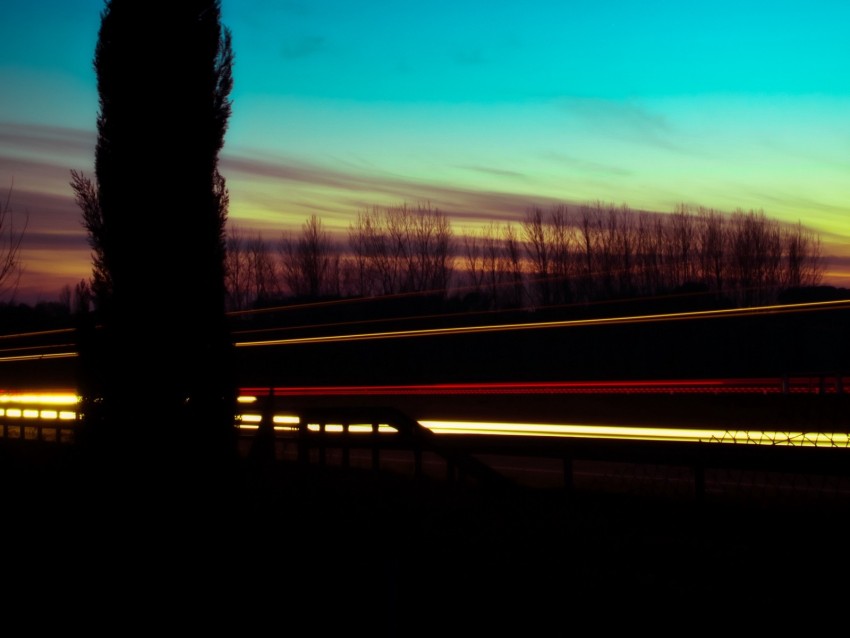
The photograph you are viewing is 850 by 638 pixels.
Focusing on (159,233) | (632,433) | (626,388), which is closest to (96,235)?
(159,233)

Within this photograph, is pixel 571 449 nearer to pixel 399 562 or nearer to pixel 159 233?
pixel 399 562

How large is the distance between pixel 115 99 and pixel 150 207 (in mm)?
1029

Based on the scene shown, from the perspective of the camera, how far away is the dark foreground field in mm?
5727

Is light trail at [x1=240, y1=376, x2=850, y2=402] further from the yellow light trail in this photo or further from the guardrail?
the guardrail

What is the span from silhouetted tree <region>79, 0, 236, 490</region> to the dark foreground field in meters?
0.65

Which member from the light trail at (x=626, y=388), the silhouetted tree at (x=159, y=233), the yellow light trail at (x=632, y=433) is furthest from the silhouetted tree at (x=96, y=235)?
the light trail at (x=626, y=388)

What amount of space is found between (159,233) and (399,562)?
3.76 m

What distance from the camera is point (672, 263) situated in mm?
50562

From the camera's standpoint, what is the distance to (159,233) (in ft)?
26.9

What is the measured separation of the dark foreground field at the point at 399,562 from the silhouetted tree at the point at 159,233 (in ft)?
2.13

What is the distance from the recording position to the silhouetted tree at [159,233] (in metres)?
8.14

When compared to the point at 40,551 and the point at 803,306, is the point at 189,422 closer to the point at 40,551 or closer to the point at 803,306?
the point at 40,551

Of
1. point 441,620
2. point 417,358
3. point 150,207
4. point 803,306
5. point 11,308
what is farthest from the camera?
point 11,308

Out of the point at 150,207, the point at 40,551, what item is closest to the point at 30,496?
the point at 40,551
